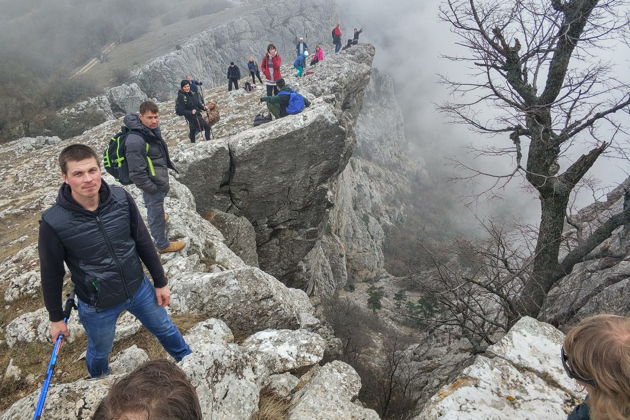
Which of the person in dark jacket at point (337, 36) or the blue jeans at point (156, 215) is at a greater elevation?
the person in dark jacket at point (337, 36)

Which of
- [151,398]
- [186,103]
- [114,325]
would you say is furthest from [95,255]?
[186,103]

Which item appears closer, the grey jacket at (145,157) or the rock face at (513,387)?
the rock face at (513,387)

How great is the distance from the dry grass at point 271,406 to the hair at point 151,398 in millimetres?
2663

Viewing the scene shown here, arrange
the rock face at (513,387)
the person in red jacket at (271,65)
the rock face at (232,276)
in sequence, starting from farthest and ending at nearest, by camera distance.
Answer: the person in red jacket at (271,65), the rock face at (232,276), the rock face at (513,387)

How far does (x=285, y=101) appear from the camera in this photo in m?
12.9

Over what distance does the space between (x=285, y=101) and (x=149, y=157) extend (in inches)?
309

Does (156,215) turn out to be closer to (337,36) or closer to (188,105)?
(188,105)

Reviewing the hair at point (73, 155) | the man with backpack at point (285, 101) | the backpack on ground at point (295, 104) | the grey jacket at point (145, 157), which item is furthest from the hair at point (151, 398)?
the backpack on ground at point (295, 104)

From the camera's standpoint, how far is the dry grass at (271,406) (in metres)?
3.85

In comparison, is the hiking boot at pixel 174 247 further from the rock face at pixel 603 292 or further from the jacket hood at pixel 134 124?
the rock face at pixel 603 292

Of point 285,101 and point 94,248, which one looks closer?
point 94,248

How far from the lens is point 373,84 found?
8388cm

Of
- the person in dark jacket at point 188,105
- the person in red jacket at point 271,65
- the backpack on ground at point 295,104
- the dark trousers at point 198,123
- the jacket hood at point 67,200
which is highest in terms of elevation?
the person in red jacket at point 271,65

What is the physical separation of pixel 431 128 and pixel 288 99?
113229mm
